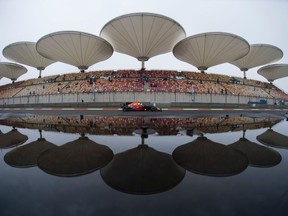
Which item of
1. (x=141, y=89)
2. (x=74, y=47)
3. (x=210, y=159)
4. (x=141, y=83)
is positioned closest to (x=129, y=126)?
(x=210, y=159)

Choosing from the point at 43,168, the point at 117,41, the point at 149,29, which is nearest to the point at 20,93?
the point at 117,41

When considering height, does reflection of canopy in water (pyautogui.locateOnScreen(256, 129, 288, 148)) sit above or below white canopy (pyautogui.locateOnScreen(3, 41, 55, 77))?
below

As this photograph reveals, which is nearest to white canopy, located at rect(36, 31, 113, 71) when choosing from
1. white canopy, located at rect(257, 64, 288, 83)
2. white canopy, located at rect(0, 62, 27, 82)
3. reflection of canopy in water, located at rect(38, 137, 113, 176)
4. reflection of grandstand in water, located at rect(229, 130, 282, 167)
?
white canopy, located at rect(0, 62, 27, 82)

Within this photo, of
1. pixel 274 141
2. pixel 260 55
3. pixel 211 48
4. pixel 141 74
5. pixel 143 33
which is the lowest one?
pixel 274 141

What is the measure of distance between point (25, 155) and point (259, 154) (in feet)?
14.1

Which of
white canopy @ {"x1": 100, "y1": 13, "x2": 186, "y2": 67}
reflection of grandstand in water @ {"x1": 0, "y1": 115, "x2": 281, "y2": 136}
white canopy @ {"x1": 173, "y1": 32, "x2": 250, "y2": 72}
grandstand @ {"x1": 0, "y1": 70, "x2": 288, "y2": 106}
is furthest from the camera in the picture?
white canopy @ {"x1": 173, "y1": 32, "x2": 250, "y2": 72}

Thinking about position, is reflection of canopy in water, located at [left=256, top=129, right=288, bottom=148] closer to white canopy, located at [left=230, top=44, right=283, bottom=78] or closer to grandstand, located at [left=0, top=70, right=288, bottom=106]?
grandstand, located at [left=0, top=70, right=288, bottom=106]

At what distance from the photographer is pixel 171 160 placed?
276cm

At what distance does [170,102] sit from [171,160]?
28717 millimetres

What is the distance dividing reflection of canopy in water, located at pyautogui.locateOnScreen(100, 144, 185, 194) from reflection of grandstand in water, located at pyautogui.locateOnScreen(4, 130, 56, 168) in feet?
4.25

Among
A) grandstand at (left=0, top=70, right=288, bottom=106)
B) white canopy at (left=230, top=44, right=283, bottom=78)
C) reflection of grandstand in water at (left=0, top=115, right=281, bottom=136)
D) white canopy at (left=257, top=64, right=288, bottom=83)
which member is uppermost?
white canopy at (left=230, top=44, right=283, bottom=78)

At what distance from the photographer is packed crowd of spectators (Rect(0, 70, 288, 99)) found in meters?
36.2

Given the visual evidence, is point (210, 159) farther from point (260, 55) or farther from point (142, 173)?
point (260, 55)

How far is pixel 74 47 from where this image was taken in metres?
40.7
